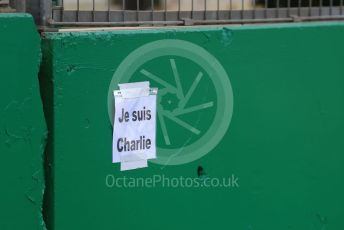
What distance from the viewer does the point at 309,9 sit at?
5.87 m

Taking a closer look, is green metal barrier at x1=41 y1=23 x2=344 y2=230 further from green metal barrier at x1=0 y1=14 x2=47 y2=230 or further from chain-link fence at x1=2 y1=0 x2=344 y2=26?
chain-link fence at x1=2 y1=0 x2=344 y2=26

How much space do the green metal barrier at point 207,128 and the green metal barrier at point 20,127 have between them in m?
0.11

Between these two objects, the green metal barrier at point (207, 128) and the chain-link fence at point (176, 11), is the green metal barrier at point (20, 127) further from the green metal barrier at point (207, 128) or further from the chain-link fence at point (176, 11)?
the chain-link fence at point (176, 11)

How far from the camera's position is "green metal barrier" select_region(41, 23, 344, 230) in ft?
14.3

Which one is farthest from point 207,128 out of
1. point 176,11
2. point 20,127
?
point 20,127

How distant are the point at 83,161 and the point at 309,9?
244 cm

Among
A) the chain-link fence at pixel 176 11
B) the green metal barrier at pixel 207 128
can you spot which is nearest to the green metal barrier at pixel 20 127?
the green metal barrier at pixel 207 128

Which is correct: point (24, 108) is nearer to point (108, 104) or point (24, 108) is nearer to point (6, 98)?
point (6, 98)

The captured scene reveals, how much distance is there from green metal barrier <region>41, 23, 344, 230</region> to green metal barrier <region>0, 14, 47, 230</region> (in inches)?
4.2

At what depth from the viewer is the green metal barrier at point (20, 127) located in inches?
161

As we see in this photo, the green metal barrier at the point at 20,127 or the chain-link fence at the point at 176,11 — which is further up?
the chain-link fence at the point at 176,11

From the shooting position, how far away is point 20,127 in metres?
4.17

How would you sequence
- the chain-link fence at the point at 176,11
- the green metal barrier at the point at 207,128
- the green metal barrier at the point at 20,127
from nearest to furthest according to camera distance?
the green metal barrier at the point at 20,127 < the green metal barrier at the point at 207,128 < the chain-link fence at the point at 176,11

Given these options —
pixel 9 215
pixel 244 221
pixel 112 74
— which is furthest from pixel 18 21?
pixel 244 221
